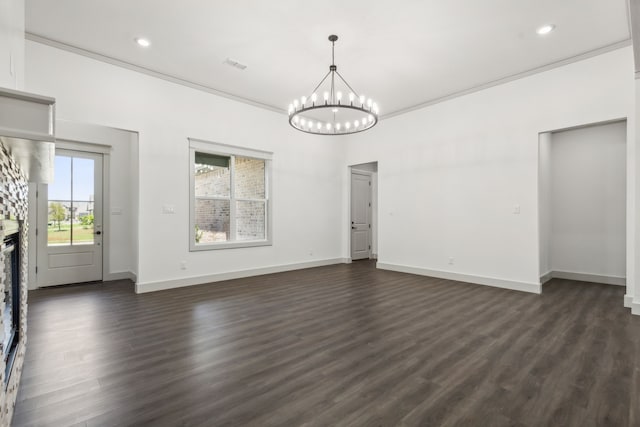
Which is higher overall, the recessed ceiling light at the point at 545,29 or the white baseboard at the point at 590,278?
the recessed ceiling light at the point at 545,29

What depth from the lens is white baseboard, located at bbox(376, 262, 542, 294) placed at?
4745 millimetres

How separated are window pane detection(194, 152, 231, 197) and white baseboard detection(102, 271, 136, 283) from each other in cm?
212

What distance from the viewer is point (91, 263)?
562 centimetres

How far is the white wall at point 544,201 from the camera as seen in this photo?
4805 mm

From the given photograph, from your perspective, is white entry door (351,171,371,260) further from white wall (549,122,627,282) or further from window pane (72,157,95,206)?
window pane (72,157,95,206)

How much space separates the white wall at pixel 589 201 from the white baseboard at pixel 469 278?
177 cm

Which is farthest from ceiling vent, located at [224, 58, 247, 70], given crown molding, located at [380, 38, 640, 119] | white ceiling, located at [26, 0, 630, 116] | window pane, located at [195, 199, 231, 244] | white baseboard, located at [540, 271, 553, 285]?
white baseboard, located at [540, 271, 553, 285]

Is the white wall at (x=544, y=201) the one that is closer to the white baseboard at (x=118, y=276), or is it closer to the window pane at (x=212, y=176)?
the window pane at (x=212, y=176)

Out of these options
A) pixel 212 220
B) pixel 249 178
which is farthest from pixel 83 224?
pixel 249 178

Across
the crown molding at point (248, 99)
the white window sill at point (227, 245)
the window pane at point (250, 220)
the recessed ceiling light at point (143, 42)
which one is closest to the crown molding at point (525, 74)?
the crown molding at point (248, 99)

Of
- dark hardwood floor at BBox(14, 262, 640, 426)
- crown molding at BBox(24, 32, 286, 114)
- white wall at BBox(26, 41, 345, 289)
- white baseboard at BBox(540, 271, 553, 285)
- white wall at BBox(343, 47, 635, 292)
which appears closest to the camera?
dark hardwood floor at BBox(14, 262, 640, 426)

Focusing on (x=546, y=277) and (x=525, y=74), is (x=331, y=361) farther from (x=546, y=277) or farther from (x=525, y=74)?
(x=525, y=74)

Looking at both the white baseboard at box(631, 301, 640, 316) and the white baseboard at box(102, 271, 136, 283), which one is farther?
the white baseboard at box(102, 271, 136, 283)

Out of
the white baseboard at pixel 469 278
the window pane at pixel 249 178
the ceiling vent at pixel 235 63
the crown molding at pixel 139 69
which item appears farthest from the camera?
the window pane at pixel 249 178
